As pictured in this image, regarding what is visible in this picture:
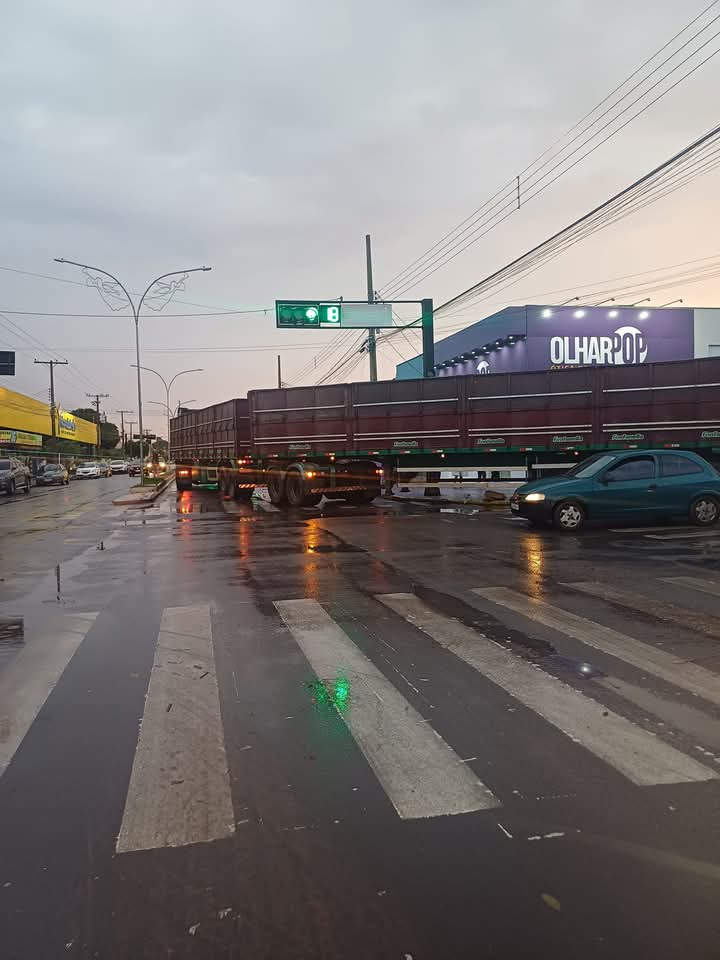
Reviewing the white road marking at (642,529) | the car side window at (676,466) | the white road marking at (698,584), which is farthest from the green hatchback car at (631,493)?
the white road marking at (698,584)

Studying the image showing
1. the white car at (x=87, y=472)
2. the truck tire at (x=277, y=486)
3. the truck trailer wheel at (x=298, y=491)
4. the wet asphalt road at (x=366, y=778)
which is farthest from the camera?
the white car at (x=87, y=472)

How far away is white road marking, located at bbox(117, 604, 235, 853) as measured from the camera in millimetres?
2818

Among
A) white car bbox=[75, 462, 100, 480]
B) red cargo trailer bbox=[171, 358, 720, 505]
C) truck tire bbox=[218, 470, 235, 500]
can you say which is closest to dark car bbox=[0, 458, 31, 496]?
truck tire bbox=[218, 470, 235, 500]

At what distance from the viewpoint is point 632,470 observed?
1247 cm

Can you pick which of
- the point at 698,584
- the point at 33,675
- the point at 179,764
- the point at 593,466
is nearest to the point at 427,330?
the point at 593,466

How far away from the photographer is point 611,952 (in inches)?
82.6

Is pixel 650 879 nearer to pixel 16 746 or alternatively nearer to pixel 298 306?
pixel 16 746

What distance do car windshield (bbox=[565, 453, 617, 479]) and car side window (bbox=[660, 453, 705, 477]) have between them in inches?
39.7

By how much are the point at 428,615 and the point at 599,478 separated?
725 cm

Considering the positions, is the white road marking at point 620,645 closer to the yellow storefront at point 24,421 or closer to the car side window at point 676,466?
the car side window at point 676,466

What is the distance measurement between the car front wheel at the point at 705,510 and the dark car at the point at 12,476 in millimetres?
28918

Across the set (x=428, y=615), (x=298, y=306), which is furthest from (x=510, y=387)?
(x=298, y=306)

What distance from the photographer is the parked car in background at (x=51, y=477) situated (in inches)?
1699

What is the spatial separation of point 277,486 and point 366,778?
53.9 ft
